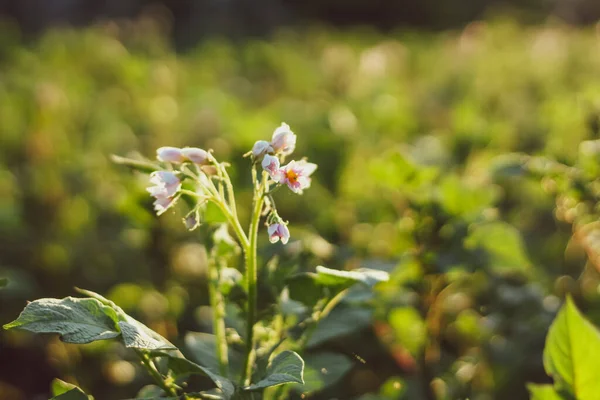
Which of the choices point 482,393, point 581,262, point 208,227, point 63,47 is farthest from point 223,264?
point 63,47

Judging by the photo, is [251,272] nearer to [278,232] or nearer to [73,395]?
[278,232]

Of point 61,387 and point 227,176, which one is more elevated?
point 227,176

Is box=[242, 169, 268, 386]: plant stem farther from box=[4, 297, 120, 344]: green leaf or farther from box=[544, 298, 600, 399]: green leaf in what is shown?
box=[544, 298, 600, 399]: green leaf

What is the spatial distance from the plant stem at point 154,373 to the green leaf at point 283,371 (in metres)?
0.16

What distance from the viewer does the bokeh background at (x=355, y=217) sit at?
1.74 metres

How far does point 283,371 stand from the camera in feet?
3.38

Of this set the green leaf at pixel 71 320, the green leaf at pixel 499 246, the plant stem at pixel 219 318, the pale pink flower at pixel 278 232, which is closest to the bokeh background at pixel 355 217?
the green leaf at pixel 499 246

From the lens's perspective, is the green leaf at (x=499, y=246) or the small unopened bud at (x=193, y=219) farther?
the green leaf at (x=499, y=246)

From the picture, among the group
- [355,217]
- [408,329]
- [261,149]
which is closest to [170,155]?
[261,149]

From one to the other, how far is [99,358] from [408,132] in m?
1.63

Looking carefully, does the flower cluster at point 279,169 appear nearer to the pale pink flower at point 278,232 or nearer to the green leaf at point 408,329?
the pale pink flower at point 278,232

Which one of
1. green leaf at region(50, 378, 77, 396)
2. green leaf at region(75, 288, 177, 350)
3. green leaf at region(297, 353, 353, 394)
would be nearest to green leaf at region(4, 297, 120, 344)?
green leaf at region(75, 288, 177, 350)

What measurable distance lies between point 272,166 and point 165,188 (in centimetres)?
19

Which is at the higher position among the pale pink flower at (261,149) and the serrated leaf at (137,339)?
the pale pink flower at (261,149)
